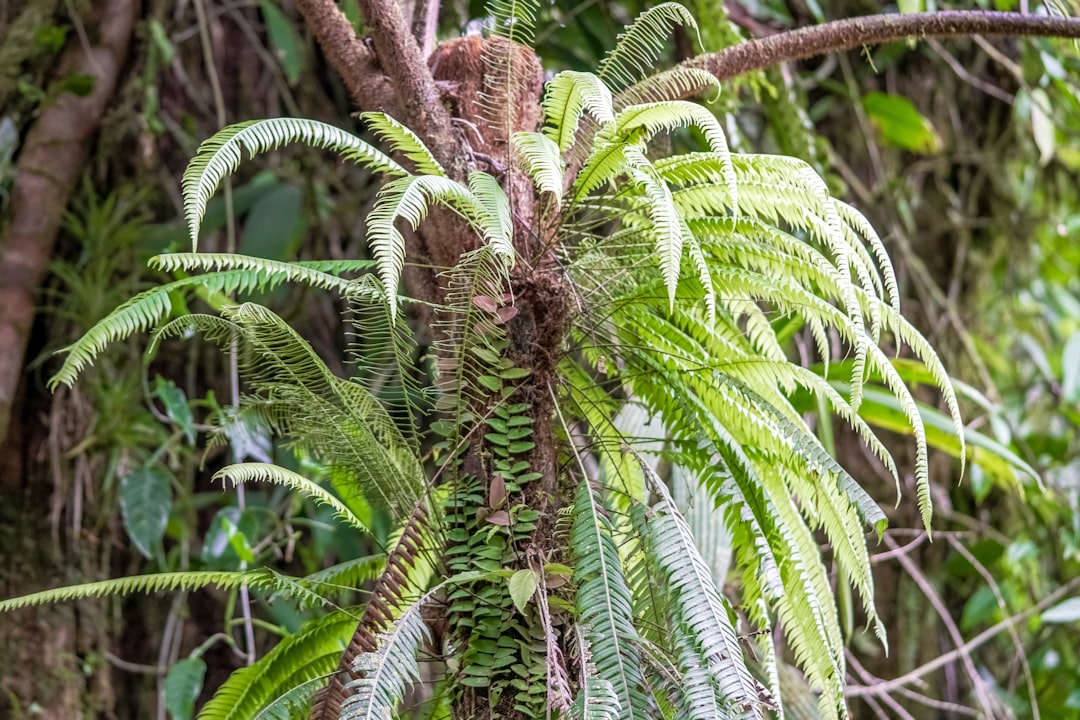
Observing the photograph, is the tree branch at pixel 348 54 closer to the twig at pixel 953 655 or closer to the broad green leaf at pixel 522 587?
the broad green leaf at pixel 522 587

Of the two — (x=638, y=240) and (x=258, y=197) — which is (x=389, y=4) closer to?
(x=638, y=240)

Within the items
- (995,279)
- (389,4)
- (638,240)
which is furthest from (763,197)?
(995,279)

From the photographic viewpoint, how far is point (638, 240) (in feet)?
2.85

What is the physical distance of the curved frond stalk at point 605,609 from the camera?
26.0 inches

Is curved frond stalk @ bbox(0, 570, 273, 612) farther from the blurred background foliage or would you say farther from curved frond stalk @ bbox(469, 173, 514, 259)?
curved frond stalk @ bbox(469, 173, 514, 259)

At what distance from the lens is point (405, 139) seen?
75 centimetres

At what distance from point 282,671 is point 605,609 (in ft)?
1.11

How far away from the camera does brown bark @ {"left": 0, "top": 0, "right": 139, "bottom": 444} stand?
5.12 feet

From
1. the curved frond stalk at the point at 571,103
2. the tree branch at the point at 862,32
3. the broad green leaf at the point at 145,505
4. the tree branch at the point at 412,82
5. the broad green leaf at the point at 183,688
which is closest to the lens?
the curved frond stalk at the point at 571,103

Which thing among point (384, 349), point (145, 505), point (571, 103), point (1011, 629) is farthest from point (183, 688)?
point (1011, 629)

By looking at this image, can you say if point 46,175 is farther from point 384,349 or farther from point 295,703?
point 295,703

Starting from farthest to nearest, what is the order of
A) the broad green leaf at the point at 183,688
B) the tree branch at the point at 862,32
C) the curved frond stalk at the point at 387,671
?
the broad green leaf at the point at 183,688 < the tree branch at the point at 862,32 < the curved frond stalk at the point at 387,671

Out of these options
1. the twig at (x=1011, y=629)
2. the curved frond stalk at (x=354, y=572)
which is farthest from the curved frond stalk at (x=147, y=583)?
the twig at (x=1011, y=629)

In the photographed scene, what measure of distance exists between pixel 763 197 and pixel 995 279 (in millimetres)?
1791
